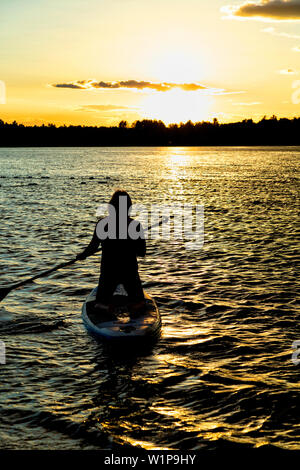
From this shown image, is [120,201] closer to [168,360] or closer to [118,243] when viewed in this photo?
[118,243]

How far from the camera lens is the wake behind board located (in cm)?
839

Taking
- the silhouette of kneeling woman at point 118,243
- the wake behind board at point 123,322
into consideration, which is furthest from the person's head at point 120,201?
the wake behind board at point 123,322

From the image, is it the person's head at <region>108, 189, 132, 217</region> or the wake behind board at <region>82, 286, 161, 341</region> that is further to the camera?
the wake behind board at <region>82, 286, 161, 341</region>

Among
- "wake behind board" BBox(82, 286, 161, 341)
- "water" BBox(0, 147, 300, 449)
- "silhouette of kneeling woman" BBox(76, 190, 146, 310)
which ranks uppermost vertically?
"silhouette of kneeling woman" BBox(76, 190, 146, 310)

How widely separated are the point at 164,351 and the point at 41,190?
3347cm

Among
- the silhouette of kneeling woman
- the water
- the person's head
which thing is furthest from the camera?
the silhouette of kneeling woman

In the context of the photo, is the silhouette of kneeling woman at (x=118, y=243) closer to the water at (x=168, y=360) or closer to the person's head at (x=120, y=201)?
the person's head at (x=120, y=201)

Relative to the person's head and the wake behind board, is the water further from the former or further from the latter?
the person's head

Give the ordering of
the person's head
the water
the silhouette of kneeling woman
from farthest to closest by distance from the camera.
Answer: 1. the silhouette of kneeling woman
2. the person's head
3. the water

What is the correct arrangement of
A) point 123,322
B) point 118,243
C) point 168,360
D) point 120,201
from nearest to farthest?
1. point 168,360
2. point 120,201
3. point 118,243
4. point 123,322

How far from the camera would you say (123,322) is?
8789mm

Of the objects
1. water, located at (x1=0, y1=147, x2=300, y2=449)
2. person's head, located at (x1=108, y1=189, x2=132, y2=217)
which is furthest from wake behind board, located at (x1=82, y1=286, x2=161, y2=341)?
person's head, located at (x1=108, y1=189, x2=132, y2=217)

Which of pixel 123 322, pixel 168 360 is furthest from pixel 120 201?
pixel 168 360
